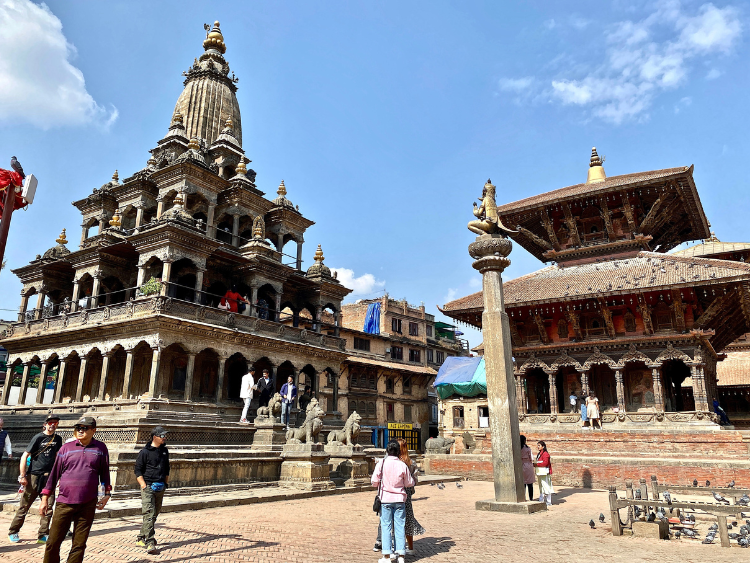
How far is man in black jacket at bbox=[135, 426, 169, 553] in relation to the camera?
839 cm

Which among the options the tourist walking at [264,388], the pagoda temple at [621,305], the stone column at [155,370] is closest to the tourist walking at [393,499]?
the pagoda temple at [621,305]

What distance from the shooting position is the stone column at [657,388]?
72.4 ft

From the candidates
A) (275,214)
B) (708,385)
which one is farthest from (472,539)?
(275,214)

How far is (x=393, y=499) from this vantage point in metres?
7.46

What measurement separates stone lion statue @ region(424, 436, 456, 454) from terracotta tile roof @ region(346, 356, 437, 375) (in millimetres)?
16431

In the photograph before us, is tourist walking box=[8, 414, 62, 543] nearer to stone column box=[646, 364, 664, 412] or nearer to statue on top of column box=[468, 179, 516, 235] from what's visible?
statue on top of column box=[468, 179, 516, 235]

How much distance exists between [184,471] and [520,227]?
20.5 metres

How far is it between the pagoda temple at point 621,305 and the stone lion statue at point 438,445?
4.34 metres

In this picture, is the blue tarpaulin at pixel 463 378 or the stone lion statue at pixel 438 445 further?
the blue tarpaulin at pixel 463 378

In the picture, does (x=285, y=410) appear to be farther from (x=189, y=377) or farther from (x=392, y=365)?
(x=392, y=365)

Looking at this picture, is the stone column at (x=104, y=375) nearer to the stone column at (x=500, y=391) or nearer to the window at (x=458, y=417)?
the stone column at (x=500, y=391)

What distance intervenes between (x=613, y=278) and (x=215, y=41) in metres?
32.3

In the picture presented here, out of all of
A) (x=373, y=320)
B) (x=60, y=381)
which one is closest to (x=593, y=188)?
(x=60, y=381)

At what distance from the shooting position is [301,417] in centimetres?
2828
